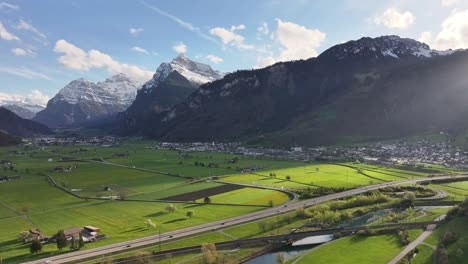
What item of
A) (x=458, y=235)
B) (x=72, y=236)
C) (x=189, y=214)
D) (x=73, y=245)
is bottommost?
(x=73, y=245)

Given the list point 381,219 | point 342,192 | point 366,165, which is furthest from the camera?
point 366,165

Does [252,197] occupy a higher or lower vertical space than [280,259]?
higher

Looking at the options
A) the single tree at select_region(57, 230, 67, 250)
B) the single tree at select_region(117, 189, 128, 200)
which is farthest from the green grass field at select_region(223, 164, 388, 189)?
the single tree at select_region(57, 230, 67, 250)

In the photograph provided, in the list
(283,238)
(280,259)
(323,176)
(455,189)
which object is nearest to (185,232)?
(283,238)

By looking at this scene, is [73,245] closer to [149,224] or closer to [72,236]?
[72,236]

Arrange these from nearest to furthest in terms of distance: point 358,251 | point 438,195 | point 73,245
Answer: point 358,251 < point 73,245 < point 438,195

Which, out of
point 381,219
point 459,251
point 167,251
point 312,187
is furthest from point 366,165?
point 167,251

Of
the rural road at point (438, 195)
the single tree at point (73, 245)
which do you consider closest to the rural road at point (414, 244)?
the rural road at point (438, 195)

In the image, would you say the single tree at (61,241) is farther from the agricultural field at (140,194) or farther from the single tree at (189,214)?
the single tree at (189,214)

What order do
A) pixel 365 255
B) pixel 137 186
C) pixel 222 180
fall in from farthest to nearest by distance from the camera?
pixel 222 180 → pixel 137 186 → pixel 365 255

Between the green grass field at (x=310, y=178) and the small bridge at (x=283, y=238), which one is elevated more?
the green grass field at (x=310, y=178)

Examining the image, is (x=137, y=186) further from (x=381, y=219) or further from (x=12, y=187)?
(x=381, y=219)
